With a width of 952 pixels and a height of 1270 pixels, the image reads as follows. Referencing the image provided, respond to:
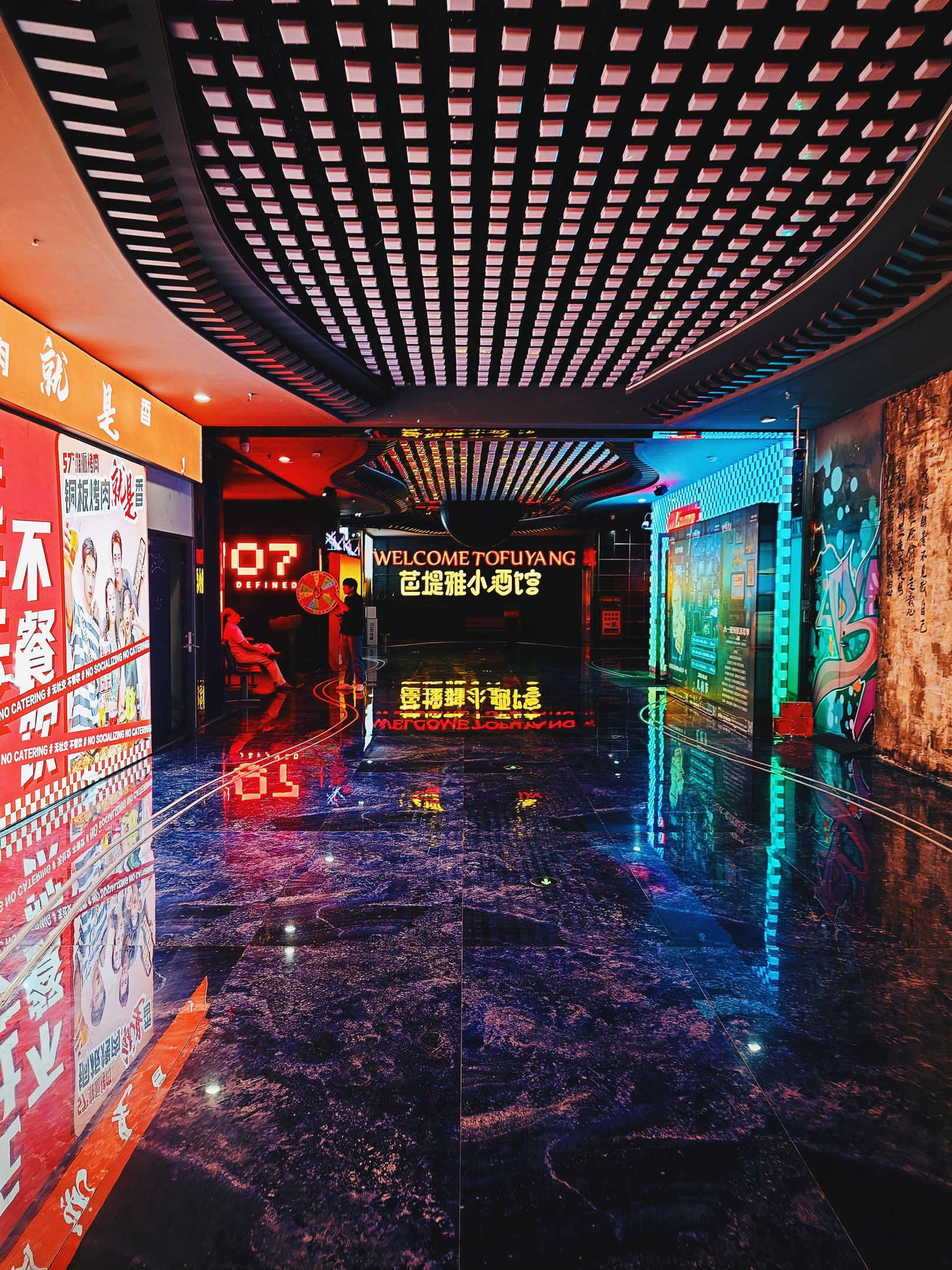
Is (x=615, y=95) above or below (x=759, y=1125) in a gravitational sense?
above

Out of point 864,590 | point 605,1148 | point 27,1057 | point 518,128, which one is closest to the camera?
point 605,1148

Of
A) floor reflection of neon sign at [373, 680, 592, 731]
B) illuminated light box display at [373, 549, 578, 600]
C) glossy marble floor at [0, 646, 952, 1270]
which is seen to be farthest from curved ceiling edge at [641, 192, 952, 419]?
illuminated light box display at [373, 549, 578, 600]

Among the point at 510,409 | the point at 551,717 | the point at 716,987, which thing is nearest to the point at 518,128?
the point at 716,987

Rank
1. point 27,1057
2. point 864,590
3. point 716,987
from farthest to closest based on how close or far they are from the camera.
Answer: point 864,590, point 716,987, point 27,1057

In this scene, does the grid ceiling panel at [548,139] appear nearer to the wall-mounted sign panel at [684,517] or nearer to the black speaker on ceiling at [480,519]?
the wall-mounted sign panel at [684,517]

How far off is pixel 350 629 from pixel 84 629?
702cm

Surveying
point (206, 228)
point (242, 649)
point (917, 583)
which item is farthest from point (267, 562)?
point (917, 583)

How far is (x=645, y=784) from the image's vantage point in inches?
229

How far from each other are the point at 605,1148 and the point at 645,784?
13.2ft

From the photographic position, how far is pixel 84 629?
5.41m

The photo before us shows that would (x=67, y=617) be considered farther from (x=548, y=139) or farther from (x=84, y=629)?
(x=548, y=139)

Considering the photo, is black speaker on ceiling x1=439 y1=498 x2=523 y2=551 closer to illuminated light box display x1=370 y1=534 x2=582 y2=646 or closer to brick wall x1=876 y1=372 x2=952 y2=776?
illuminated light box display x1=370 y1=534 x2=582 y2=646

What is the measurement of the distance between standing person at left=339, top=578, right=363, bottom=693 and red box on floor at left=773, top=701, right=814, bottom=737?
626 centimetres

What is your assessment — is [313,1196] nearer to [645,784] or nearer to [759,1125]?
[759,1125]
